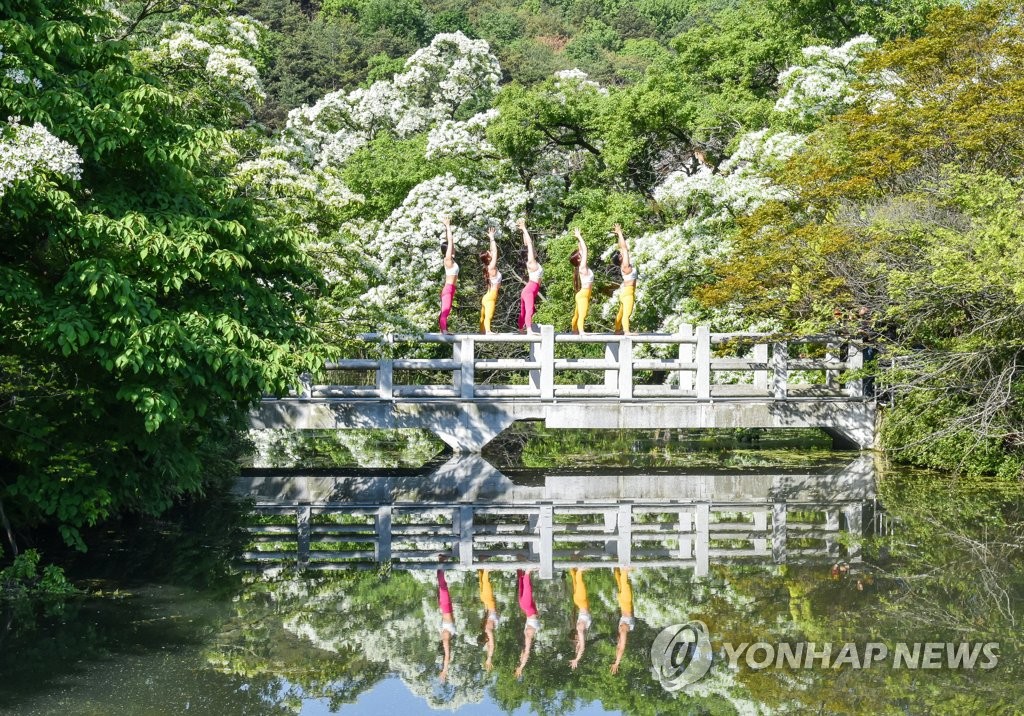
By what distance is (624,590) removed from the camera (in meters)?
11.1

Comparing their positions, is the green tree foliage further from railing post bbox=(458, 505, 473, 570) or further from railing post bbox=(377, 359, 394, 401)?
railing post bbox=(458, 505, 473, 570)

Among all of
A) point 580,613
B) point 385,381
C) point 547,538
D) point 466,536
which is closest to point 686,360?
point 385,381

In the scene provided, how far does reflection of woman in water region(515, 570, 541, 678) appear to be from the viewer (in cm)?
888

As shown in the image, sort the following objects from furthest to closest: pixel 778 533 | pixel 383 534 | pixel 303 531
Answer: pixel 303 531 < pixel 383 534 < pixel 778 533

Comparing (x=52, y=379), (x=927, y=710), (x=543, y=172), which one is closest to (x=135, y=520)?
(x=52, y=379)

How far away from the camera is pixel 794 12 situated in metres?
29.9

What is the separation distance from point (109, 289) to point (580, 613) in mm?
4499

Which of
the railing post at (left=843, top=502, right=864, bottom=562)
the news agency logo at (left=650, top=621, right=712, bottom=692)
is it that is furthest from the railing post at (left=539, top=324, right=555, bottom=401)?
the news agency logo at (left=650, top=621, right=712, bottom=692)

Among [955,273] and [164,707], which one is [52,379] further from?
[955,273]

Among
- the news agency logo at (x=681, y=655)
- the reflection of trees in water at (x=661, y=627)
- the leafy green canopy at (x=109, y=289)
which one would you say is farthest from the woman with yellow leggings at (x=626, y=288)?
the news agency logo at (x=681, y=655)

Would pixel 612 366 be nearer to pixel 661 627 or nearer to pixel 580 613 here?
pixel 580 613

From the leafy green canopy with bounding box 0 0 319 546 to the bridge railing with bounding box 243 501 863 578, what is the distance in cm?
193

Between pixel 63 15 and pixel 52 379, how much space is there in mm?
3154

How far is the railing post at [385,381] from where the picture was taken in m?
19.6
